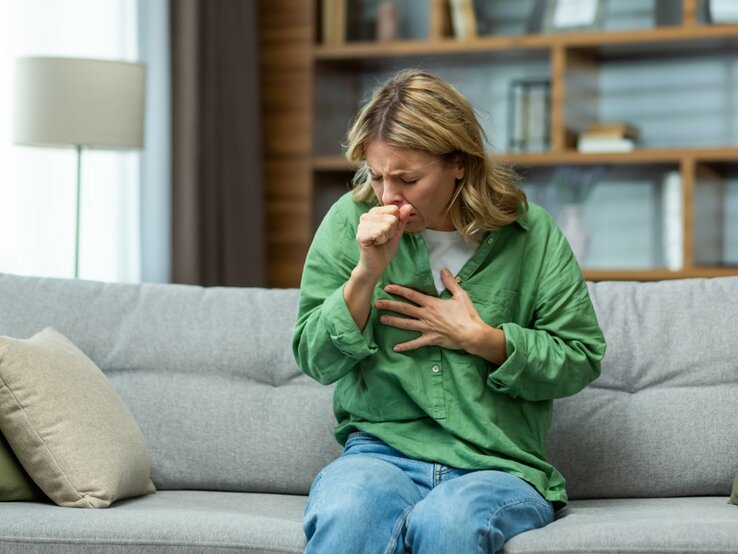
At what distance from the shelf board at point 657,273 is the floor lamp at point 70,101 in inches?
71.1

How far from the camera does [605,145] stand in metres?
4.18

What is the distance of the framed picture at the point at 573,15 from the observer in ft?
13.7

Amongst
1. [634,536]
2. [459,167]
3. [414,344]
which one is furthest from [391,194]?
[634,536]

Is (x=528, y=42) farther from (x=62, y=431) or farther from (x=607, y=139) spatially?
(x=62, y=431)

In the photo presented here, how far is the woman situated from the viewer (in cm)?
188

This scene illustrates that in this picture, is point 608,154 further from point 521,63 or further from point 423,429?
point 423,429

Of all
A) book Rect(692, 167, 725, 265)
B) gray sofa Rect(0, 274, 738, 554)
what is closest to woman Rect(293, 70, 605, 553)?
gray sofa Rect(0, 274, 738, 554)

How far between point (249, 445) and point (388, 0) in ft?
8.93

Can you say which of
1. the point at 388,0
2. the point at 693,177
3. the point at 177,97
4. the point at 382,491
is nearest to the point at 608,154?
the point at 693,177

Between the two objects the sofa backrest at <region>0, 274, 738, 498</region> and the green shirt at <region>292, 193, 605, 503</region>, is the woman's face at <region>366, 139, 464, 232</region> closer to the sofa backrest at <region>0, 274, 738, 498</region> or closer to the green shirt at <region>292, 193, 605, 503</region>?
the green shirt at <region>292, 193, 605, 503</region>

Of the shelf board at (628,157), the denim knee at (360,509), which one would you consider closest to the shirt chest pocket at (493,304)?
the denim knee at (360,509)

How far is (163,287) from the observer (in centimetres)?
247

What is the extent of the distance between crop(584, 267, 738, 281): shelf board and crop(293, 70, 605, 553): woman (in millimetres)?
2144

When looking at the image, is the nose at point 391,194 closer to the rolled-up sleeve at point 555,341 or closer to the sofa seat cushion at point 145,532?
the rolled-up sleeve at point 555,341
